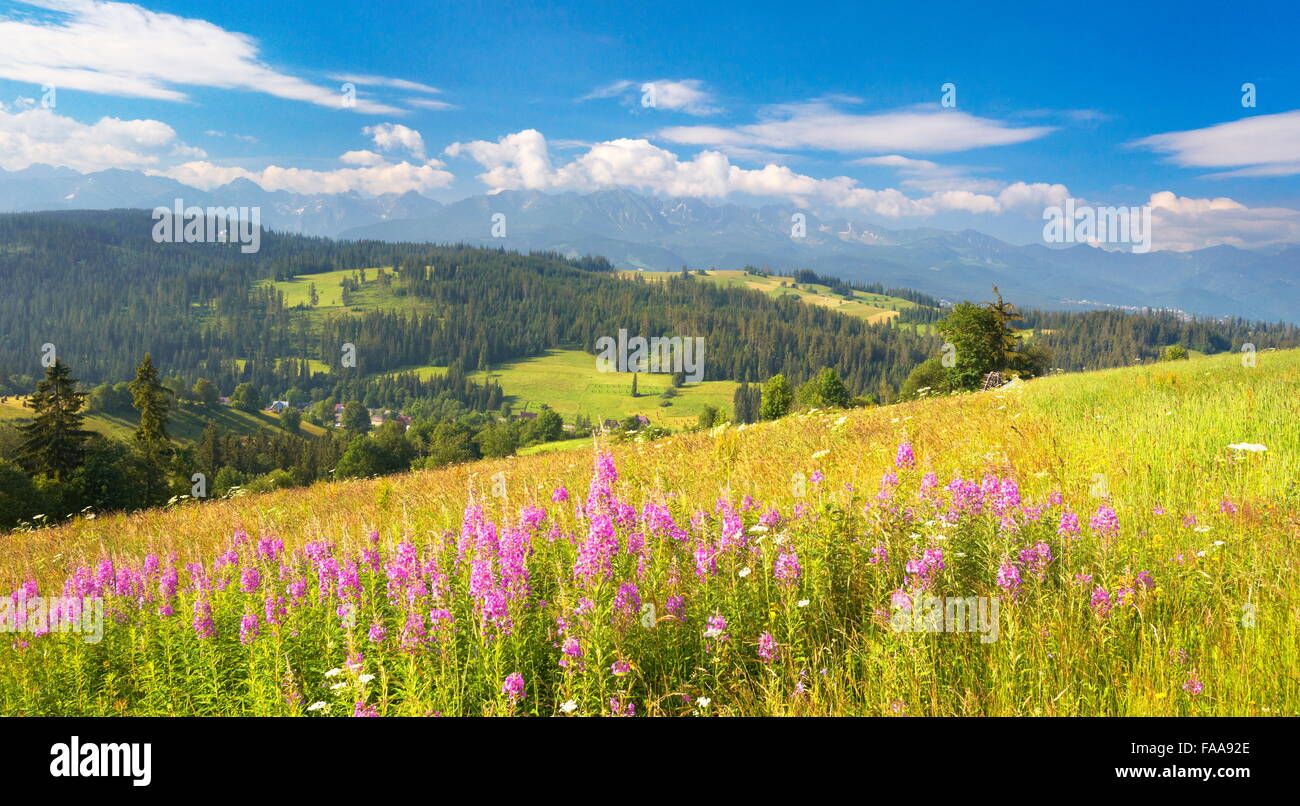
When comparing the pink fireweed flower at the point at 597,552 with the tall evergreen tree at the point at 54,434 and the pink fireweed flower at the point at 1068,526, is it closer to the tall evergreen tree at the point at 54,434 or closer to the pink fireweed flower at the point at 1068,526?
the pink fireweed flower at the point at 1068,526

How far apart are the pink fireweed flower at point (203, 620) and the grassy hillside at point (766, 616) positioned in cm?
6

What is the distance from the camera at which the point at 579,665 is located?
3582 millimetres

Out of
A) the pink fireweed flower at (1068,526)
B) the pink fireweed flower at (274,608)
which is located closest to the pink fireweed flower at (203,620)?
the pink fireweed flower at (274,608)

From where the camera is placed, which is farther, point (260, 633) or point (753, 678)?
point (260, 633)

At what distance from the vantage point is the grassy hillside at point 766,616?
145 inches

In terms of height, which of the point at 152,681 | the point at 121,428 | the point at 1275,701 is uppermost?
the point at 1275,701

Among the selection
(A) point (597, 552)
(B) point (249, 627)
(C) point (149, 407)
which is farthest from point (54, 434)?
(A) point (597, 552)

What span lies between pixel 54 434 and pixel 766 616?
54.1 m

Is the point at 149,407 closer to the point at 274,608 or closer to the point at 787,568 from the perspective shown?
the point at 274,608

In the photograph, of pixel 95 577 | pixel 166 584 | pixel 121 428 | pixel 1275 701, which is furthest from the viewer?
pixel 121 428

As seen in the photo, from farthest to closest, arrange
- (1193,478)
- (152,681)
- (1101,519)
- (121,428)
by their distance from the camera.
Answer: (121,428) < (1193,478) < (1101,519) < (152,681)

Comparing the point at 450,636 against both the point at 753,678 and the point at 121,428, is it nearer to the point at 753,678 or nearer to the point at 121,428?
the point at 753,678

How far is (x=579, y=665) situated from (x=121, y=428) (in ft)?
578

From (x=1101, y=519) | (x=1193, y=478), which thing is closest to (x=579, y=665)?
(x=1101, y=519)
